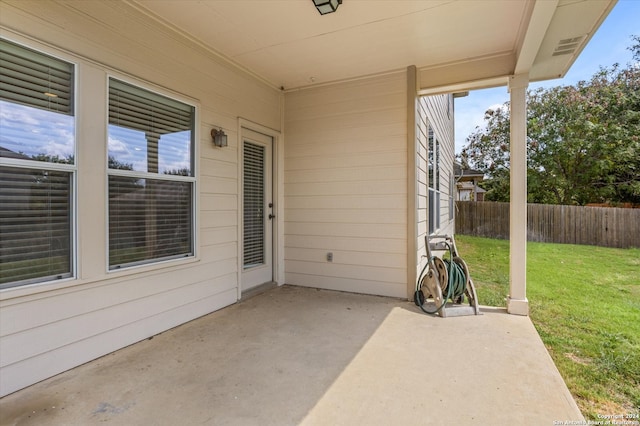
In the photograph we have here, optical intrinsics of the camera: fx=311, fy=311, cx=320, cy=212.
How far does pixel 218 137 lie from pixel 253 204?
3.84 ft

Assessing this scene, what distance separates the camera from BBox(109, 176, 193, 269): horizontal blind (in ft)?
8.67

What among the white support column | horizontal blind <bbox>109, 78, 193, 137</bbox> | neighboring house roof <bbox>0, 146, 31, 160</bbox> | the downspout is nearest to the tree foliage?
the white support column

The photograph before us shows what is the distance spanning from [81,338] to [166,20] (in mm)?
2893

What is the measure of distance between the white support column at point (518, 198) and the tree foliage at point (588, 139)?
1202cm

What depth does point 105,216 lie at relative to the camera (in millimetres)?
2520

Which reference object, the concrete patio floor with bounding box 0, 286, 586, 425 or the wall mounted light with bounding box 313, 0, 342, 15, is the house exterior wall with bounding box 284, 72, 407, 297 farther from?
the wall mounted light with bounding box 313, 0, 342, 15

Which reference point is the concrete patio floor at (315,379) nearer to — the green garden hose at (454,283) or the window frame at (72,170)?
the green garden hose at (454,283)

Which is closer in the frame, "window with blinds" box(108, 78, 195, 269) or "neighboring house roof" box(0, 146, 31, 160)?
"neighboring house roof" box(0, 146, 31, 160)

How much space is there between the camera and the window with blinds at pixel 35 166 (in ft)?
6.64

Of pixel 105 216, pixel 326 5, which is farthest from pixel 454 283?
pixel 105 216

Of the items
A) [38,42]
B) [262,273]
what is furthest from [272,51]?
[262,273]

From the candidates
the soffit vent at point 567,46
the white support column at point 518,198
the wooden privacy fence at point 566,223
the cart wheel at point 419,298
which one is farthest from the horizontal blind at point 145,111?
the wooden privacy fence at point 566,223

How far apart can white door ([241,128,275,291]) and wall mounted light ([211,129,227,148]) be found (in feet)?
1.89

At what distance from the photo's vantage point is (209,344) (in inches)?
109
